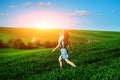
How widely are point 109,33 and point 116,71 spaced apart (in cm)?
8579

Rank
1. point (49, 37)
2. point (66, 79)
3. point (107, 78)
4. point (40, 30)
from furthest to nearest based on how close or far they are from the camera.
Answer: point (40, 30), point (49, 37), point (66, 79), point (107, 78)

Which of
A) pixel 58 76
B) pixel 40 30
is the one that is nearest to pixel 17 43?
pixel 40 30

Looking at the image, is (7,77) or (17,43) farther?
(17,43)

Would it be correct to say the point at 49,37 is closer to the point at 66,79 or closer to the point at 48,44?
the point at 48,44

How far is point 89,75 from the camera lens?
13633 mm

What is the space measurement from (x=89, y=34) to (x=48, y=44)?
31.9m

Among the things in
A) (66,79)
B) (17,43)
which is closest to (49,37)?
(17,43)

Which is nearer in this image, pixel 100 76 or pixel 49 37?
pixel 100 76

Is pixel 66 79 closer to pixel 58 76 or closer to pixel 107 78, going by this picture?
pixel 58 76

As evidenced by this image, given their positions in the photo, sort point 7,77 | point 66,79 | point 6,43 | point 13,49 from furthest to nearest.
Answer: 1. point 6,43
2. point 13,49
3. point 7,77
4. point 66,79

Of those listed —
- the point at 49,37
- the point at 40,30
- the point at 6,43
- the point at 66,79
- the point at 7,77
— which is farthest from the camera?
the point at 40,30

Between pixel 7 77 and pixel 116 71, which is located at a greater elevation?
pixel 116 71

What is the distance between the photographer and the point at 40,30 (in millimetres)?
92312

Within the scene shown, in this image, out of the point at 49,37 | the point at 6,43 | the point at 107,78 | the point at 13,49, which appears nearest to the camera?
the point at 107,78
